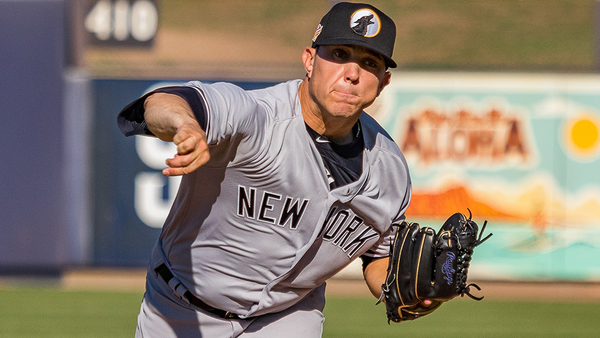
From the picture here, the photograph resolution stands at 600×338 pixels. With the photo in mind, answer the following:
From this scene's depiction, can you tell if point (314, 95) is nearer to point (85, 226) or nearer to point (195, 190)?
point (195, 190)

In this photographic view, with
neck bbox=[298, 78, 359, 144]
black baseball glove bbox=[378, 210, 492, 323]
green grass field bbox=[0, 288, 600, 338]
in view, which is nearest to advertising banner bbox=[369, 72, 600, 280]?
green grass field bbox=[0, 288, 600, 338]

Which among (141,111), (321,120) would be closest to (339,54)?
(321,120)

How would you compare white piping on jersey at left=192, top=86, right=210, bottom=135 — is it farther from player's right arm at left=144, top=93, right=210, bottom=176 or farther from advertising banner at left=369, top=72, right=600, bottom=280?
advertising banner at left=369, top=72, right=600, bottom=280

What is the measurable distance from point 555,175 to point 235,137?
24.2ft

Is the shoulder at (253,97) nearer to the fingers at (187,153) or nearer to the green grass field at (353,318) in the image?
the fingers at (187,153)

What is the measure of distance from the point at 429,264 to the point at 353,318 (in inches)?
170

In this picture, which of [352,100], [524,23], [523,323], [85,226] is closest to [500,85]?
[523,323]

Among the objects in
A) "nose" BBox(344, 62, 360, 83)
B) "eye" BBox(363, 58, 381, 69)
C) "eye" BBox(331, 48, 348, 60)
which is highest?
"eye" BBox(331, 48, 348, 60)

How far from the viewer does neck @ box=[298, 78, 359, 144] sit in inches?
107

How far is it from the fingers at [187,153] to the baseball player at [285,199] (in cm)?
37

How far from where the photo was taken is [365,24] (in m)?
2.65

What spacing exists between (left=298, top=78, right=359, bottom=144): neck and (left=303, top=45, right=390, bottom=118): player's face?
0.06 feet

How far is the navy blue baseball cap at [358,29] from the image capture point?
2.64m

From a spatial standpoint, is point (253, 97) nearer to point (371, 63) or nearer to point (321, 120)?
point (321, 120)
